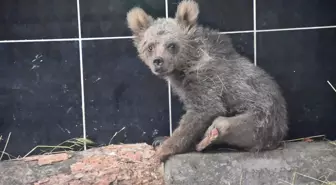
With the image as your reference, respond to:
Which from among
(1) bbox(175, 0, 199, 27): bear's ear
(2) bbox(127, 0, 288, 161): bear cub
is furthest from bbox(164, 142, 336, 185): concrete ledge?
(1) bbox(175, 0, 199, 27): bear's ear

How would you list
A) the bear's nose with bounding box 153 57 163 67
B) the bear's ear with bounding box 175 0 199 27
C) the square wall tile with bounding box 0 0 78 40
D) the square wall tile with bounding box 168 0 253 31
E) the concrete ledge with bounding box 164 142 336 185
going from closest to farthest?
the concrete ledge with bounding box 164 142 336 185 → the bear's nose with bounding box 153 57 163 67 → the bear's ear with bounding box 175 0 199 27 → the square wall tile with bounding box 0 0 78 40 → the square wall tile with bounding box 168 0 253 31

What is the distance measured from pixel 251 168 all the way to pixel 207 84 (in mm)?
562

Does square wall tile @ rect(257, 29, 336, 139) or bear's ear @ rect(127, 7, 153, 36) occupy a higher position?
bear's ear @ rect(127, 7, 153, 36)

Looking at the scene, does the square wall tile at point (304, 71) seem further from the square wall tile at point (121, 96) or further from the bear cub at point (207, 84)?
the square wall tile at point (121, 96)

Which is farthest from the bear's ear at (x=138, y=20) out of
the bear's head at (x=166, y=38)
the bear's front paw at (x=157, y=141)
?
the bear's front paw at (x=157, y=141)

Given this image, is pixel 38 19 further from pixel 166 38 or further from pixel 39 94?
pixel 166 38

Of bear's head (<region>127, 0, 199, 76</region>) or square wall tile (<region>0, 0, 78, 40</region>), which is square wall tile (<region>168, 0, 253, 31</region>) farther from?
square wall tile (<region>0, 0, 78, 40</region>)

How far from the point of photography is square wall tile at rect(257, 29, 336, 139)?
3420mm

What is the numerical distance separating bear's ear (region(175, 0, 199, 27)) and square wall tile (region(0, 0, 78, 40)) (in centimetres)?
77

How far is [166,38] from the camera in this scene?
Answer: 2.94m

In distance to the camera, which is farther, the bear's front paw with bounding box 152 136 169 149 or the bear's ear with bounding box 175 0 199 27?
the bear's front paw with bounding box 152 136 169 149

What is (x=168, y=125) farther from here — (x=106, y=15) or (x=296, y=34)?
(x=296, y=34)

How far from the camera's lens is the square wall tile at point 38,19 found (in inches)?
128

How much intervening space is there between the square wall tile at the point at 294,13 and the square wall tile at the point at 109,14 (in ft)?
2.35
